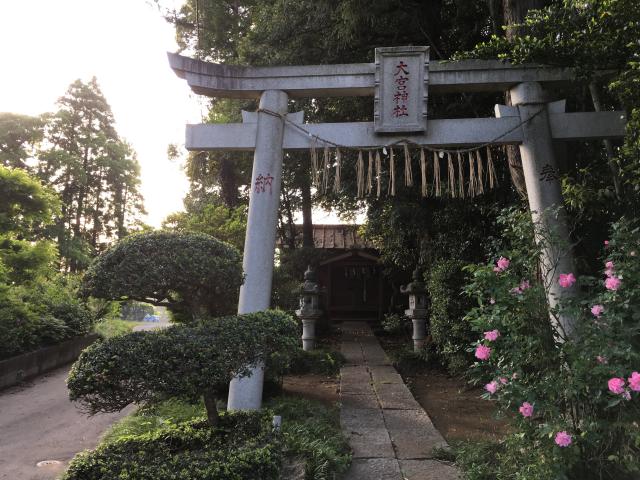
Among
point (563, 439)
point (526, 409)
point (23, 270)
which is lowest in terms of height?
point (563, 439)

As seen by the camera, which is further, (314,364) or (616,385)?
(314,364)

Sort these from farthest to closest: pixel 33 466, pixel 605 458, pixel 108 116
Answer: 1. pixel 108 116
2. pixel 33 466
3. pixel 605 458

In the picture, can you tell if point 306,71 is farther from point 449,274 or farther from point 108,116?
point 108,116

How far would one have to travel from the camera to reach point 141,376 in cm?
290

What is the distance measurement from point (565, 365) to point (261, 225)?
3.53m

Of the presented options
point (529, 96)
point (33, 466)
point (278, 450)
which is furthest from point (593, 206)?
point (33, 466)

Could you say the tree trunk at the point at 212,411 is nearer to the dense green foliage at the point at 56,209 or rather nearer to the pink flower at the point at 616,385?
A: the pink flower at the point at 616,385

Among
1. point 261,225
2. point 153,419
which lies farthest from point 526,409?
point 153,419

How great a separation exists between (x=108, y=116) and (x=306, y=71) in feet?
65.7

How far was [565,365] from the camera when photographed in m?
3.04

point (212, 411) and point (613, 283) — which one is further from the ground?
point (613, 283)

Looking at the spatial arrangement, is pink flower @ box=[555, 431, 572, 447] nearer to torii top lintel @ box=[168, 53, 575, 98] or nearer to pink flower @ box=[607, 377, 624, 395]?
pink flower @ box=[607, 377, 624, 395]

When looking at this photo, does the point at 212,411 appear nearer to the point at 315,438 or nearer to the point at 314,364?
the point at 315,438

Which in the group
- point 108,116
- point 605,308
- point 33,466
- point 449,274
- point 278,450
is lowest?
point 33,466
